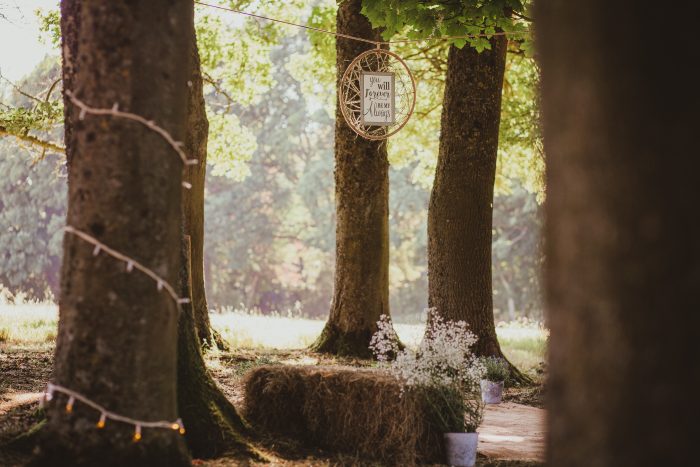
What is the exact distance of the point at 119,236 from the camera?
3.57 m

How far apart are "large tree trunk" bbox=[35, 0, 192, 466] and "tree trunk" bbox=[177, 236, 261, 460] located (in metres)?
1.08

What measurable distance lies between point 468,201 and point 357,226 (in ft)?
6.29

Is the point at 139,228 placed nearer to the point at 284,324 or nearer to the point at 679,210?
the point at 679,210

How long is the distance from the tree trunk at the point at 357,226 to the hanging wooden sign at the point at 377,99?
1.88 m

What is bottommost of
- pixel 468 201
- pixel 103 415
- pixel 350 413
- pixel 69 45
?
pixel 350 413

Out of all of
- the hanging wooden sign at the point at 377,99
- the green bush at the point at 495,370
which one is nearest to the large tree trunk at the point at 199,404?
the hanging wooden sign at the point at 377,99

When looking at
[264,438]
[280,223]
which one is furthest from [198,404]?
[280,223]

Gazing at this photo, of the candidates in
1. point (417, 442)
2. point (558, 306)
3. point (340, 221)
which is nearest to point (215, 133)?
point (340, 221)

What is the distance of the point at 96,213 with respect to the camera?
359 centimetres

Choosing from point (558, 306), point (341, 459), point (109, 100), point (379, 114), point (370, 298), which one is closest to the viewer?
point (558, 306)

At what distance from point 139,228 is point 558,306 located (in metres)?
2.05

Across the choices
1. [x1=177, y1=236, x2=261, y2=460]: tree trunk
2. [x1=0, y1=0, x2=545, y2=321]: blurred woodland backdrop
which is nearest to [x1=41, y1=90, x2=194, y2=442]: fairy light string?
[x1=177, y1=236, x2=261, y2=460]: tree trunk

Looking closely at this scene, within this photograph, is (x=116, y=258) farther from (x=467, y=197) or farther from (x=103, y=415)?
(x=467, y=197)

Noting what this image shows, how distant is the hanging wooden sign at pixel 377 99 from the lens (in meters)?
9.23
